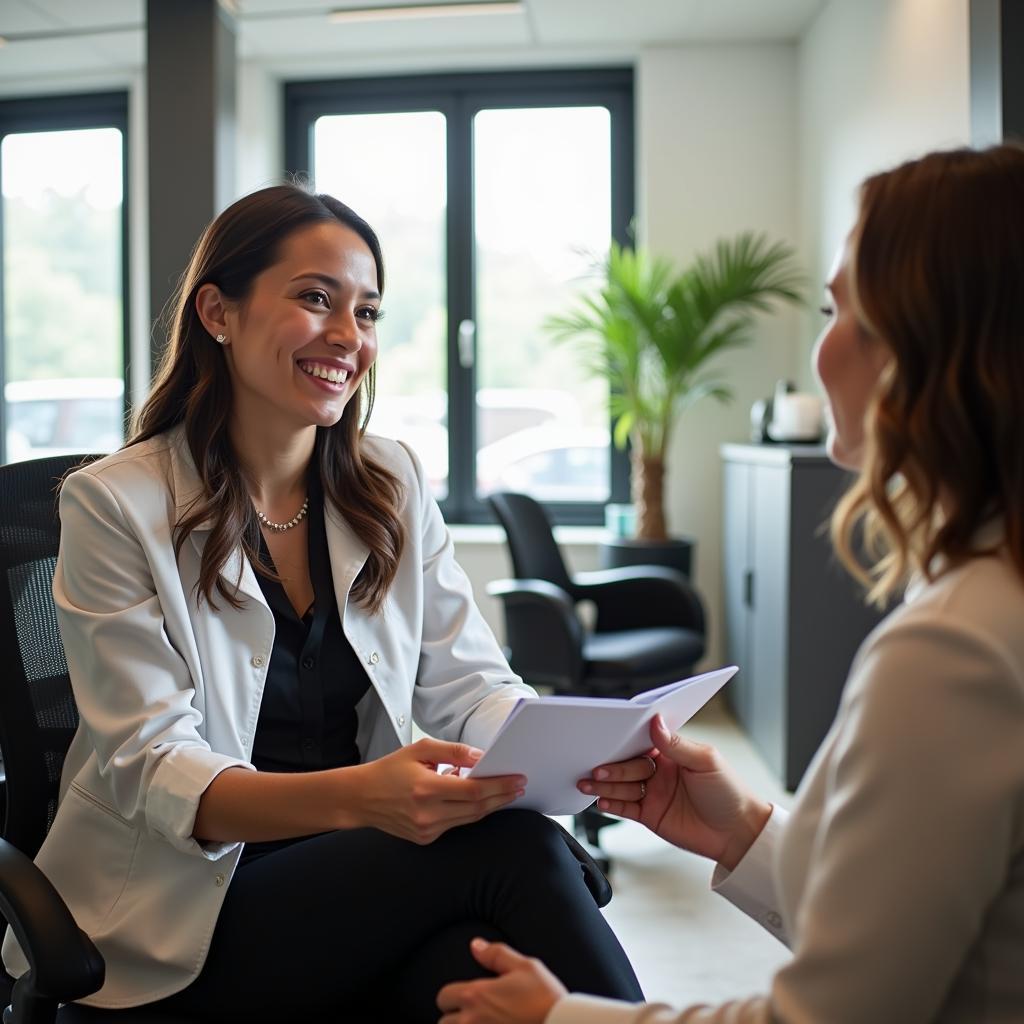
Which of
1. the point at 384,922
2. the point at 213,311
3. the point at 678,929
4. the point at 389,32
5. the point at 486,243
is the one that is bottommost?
the point at 678,929

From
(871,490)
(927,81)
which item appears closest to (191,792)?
(871,490)

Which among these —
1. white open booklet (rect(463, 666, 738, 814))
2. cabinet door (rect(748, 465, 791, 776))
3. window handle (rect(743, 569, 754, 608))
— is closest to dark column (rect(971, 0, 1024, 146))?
cabinet door (rect(748, 465, 791, 776))

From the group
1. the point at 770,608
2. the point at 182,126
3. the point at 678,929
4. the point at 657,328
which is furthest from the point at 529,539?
the point at 182,126

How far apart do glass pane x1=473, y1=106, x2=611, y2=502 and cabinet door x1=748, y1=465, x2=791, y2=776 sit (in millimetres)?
1607

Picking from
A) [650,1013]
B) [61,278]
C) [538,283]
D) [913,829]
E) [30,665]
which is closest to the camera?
[913,829]

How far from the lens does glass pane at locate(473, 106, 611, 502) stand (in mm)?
5648

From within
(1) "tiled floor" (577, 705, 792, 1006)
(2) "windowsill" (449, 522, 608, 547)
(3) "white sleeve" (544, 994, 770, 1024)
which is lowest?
(1) "tiled floor" (577, 705, 792, 1006)

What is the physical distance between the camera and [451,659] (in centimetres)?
171

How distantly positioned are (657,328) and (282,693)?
3.59 meters

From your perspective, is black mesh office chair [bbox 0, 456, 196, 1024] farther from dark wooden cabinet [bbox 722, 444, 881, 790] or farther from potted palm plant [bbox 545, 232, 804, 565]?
potted palm plant [bbox 545, 232, 804, 565]

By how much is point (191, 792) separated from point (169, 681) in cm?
17

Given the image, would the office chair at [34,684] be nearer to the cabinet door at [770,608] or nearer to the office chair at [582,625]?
the office chair at [582,625]

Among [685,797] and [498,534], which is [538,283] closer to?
[498,534]

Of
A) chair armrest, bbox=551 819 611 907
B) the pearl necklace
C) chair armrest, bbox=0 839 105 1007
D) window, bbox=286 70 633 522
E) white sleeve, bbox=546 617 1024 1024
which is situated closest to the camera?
white sleeve, bbox=546 617 1024 1024
